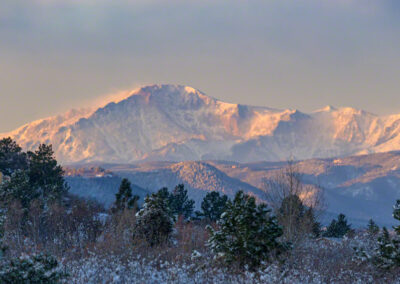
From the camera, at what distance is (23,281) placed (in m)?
17.7

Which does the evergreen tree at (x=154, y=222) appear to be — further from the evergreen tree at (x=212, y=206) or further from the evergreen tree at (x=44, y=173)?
the evergreen tree at (x=212, y=206)

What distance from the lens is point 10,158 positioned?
227ft

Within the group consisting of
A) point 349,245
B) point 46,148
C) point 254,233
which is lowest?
point 349,245

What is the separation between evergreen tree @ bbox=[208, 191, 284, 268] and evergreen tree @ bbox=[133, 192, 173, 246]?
9286mm

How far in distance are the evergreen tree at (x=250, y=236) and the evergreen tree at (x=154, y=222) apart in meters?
9.29

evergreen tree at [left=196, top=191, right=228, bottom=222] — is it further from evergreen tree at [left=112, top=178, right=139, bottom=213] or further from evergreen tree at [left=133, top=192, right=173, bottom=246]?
evergreen tree at [left=133, top=192, right=173, bottom=246]

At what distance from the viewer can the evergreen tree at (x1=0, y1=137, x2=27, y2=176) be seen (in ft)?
225

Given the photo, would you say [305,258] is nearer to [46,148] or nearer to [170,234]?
[170,234]

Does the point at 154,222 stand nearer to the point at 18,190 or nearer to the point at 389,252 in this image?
the point at 389,252

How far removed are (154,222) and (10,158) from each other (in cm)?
4058

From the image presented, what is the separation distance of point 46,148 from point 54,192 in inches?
283

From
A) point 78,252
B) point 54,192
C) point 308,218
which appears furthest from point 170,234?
point 54,192

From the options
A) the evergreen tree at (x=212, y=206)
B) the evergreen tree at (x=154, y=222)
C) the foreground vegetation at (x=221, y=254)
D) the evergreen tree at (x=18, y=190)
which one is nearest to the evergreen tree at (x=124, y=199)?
the evergreen tree at (x=18, y=190)

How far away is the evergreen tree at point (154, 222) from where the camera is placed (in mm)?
34719
